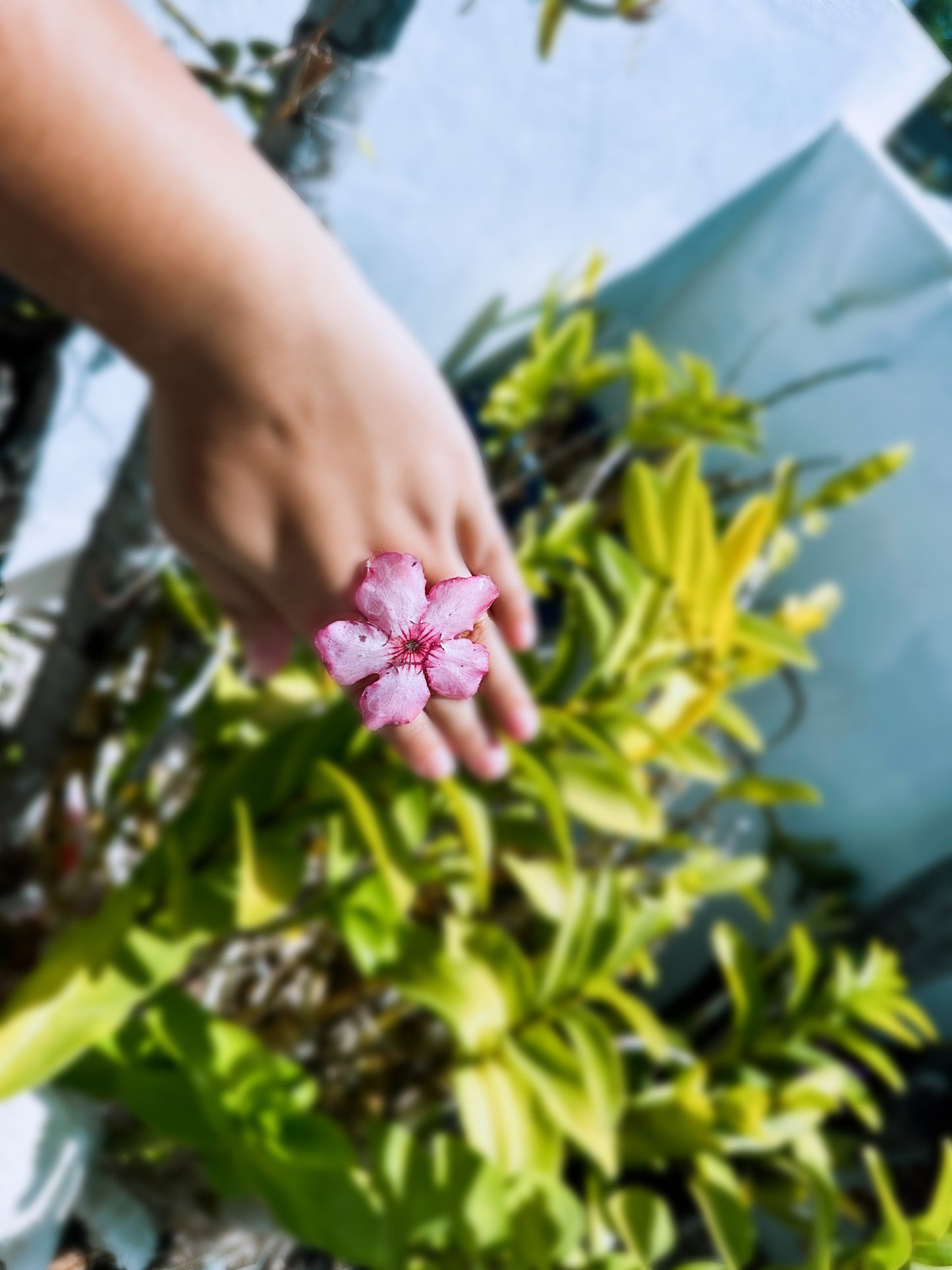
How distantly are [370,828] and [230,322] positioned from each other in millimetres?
330

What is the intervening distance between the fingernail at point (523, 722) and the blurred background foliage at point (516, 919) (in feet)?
0.37

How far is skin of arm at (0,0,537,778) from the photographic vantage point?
0.27 m

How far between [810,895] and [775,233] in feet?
2.50

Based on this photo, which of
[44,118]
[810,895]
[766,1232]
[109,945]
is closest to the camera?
[44,118]

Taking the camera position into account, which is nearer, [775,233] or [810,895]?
[775,233]

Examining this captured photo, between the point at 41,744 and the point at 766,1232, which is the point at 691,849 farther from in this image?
the point at 41,744

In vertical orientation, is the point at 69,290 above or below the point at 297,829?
above

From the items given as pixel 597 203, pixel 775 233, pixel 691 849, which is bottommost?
pixel 691 849

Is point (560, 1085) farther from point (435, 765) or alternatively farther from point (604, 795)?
point (435, 765)

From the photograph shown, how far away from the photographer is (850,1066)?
3.77ft

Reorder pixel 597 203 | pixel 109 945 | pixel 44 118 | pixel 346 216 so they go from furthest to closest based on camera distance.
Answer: pixel 597 203 → pixel 346 216 → pixel 109 945 → pixel 44 118

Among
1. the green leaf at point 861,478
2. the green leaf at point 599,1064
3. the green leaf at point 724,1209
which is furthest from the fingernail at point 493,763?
the green leaf at point 861,478

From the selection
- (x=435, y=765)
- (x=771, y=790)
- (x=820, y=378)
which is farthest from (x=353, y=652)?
(x=820, y=378)

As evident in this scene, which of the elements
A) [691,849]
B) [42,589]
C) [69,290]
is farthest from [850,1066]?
[69,290]
